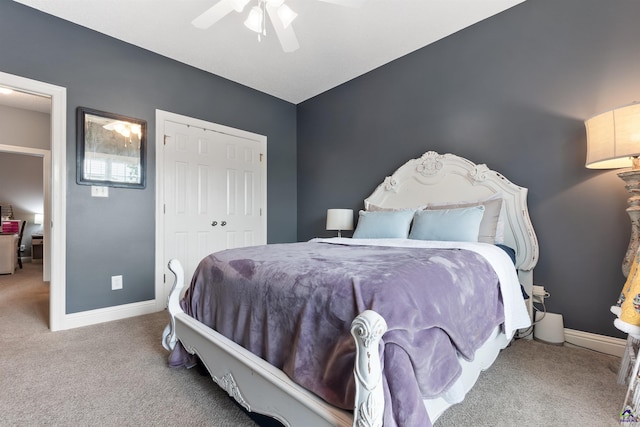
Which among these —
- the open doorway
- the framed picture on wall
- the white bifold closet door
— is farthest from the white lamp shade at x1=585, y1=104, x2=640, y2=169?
the open doorway

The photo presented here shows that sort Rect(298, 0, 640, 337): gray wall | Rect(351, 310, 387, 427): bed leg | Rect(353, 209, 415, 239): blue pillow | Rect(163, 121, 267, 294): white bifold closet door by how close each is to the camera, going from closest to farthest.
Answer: Rect(351, 310, 387, 427): bed leg < Rect(298, 0, 640, 337): gray wall < Rect(353, 209, 415, 239): blue pillow < Rect(163, 121, 267, 294): white bifold closet door

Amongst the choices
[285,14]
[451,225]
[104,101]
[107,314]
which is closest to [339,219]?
[451,225]

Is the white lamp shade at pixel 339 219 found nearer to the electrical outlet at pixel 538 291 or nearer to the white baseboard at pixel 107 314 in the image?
the electrical outlet at pixel 538 291

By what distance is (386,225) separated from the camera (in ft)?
8.77

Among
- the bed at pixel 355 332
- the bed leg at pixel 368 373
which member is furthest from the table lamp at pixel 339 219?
the bed leg at pixel 368 373

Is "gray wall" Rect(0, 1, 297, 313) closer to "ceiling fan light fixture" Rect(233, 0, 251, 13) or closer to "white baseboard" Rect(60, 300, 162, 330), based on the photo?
"white baseboard" Rect(60, 300, 162, 330)

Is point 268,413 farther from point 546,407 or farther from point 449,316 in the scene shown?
point 546,407

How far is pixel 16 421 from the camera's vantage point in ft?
4.50

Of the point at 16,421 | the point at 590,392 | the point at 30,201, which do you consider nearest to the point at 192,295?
the point at 16,421

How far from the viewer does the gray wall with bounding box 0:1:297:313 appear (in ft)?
8.23

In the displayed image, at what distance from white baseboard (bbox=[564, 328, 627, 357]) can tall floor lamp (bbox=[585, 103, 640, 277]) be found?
511mm

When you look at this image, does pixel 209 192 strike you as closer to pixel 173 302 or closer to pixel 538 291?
pixel 173 302

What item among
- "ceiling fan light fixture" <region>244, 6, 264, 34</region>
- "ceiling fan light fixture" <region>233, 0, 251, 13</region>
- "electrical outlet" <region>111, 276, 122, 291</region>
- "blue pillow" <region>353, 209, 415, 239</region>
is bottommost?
"electrical outlet" <region>111, 276, 122, 291</region>

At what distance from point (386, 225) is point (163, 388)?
1.98 metres
